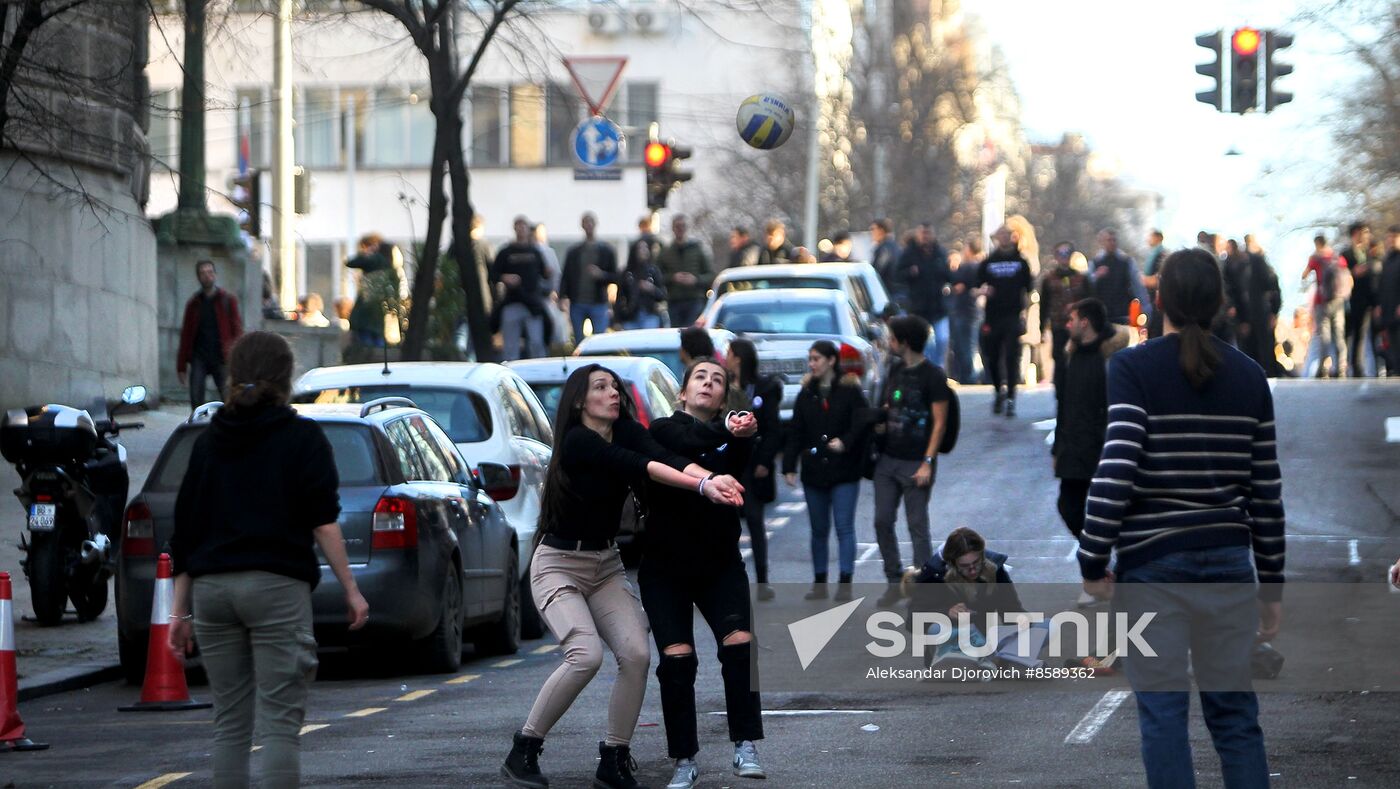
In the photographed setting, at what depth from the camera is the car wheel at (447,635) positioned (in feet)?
42.3

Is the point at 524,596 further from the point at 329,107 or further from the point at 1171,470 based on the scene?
the point at 329,107

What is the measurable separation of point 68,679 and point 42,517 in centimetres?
188

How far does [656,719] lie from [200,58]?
17936mm

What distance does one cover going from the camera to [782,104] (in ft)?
86.5

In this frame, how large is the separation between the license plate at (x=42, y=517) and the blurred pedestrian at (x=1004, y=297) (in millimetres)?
12946

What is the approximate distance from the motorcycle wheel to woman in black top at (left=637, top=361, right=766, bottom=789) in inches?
274

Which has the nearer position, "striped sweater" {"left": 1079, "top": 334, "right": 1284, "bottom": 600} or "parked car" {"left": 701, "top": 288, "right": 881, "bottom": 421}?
"striped sweater" {"left": 1079, "top": 334, "right": 1284, "bottom": 600}

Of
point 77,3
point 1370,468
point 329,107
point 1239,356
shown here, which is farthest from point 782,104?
point 329,107

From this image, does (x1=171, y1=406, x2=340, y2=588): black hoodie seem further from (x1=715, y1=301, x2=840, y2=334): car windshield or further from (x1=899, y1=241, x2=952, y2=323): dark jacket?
(x1=899, y1=241, x2=952, y2=323): dark jacket

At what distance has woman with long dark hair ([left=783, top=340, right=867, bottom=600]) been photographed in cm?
1595

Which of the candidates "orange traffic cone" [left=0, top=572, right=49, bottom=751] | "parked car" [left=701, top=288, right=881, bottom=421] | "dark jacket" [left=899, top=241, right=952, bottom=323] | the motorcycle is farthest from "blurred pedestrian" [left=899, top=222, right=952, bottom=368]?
"orange traffic cone" [left=0, top=572, right=49, bottom=751]

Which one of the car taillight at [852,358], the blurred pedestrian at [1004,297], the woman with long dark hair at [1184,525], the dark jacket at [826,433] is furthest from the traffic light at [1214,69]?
the woman with long dark hair at [1184,525]

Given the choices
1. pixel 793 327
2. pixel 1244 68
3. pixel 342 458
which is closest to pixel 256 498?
pixel 342 458

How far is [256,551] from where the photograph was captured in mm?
7121
